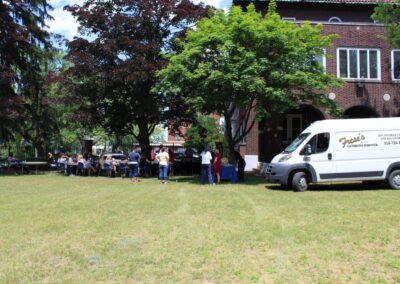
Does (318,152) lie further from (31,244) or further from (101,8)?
(101,8)

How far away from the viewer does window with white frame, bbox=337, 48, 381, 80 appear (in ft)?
A: 92.8

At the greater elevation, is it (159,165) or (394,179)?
(159,165)

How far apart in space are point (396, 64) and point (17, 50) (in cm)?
2411

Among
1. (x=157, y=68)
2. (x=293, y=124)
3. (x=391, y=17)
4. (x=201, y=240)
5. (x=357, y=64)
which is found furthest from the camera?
(x=293, y=124)

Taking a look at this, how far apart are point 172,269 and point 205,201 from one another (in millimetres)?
7351

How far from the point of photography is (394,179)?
17.1m

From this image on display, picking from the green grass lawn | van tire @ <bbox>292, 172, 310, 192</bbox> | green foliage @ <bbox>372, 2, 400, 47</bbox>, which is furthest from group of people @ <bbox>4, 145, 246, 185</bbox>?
green foliage @ <bbox>372, 2, 400, 47</bbox>

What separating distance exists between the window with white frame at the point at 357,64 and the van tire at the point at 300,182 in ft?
43.8

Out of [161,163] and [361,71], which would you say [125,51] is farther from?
[361,71]

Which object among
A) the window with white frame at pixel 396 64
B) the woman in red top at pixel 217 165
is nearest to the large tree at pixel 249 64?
the woman in red top at pixel 217 165

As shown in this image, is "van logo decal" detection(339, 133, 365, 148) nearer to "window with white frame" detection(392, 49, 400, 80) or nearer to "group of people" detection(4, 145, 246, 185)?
"group of people" detection(4, 145, 246, 185)

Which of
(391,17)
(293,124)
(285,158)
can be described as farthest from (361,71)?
(285,158)

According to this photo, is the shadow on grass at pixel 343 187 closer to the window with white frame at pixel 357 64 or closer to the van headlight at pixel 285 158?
the van headlight at pixel 285 158

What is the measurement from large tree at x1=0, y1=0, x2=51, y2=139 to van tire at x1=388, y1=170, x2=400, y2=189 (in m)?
20.4
